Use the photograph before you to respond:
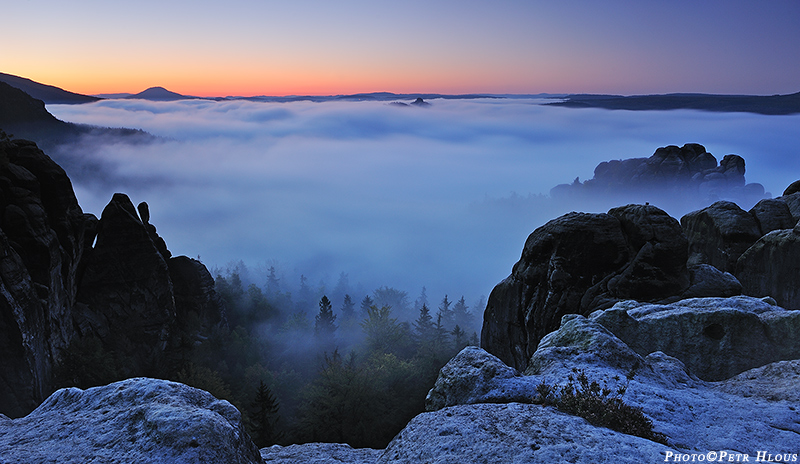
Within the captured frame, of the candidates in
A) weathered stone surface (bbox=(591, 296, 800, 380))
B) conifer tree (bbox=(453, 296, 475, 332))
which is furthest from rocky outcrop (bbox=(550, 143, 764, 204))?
weathered stone surface (bbox=(591, 296, 800, 380))

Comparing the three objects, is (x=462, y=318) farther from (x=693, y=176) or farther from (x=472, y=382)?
(x=472, y=382)

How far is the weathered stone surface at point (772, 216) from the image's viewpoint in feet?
103

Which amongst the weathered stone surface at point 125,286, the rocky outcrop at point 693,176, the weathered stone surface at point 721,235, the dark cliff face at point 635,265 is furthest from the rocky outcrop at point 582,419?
the rocky outcrop at point 693,176

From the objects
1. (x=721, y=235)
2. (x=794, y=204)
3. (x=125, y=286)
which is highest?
(x=794, y=204)

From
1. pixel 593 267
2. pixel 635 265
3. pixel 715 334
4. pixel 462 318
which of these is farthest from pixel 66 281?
pixel 462 318

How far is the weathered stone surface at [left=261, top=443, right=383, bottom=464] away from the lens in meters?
10.7

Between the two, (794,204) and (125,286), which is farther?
(125,286)

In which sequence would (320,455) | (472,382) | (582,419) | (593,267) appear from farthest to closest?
(593,267), (472,382), (320,455), (582,419)

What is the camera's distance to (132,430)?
8422mm

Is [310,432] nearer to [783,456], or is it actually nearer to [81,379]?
[81,379]

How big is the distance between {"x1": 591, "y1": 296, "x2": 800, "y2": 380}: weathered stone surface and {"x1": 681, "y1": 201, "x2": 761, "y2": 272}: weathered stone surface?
17032 mm

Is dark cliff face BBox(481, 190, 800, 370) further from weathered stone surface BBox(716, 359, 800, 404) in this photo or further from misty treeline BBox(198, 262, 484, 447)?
misty treeline BBox(198, 262, 484, 447)

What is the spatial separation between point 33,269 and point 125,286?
14320 millimetres

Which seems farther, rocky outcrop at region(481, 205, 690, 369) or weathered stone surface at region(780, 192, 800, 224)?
weathered stone surface at region(780, 192, 800, 224)
